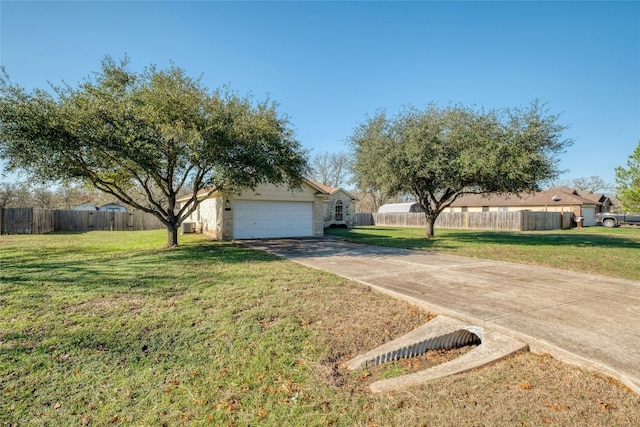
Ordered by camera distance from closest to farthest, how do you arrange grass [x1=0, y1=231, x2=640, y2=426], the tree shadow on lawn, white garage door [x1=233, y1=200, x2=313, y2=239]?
grass [x1=0, y1=231, x2=640, y2=426] < the tree shadow on lawn < white garage door [x1=233, y1=200, x2=313, y2=239]

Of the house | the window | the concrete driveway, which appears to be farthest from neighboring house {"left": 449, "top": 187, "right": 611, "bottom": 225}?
the concrete driveway

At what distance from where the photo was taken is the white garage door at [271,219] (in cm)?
1533

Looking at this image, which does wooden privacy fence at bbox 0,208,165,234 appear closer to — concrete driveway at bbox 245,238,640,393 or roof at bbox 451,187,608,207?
concrete driveway at bbox 245,238,640,393

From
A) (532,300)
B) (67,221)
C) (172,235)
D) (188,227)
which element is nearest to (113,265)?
(172,235)

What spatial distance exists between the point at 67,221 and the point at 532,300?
2719 cm

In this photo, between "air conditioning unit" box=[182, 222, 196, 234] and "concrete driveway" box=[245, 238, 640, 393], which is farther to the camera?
"air conditioning unit" box=[182, 222, 196, 234]

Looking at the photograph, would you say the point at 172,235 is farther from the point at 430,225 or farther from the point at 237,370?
the point at 430,225

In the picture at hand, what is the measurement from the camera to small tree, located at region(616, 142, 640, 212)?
2086cm

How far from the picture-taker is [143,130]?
9430 mm

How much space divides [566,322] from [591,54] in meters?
11.5

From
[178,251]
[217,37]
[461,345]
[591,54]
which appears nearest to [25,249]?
[178,251]

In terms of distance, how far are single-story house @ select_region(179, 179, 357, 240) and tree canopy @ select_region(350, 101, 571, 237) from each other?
3.12 m

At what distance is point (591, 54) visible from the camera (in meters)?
11.0

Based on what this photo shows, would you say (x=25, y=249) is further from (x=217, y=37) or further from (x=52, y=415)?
(x=52, y=415)
